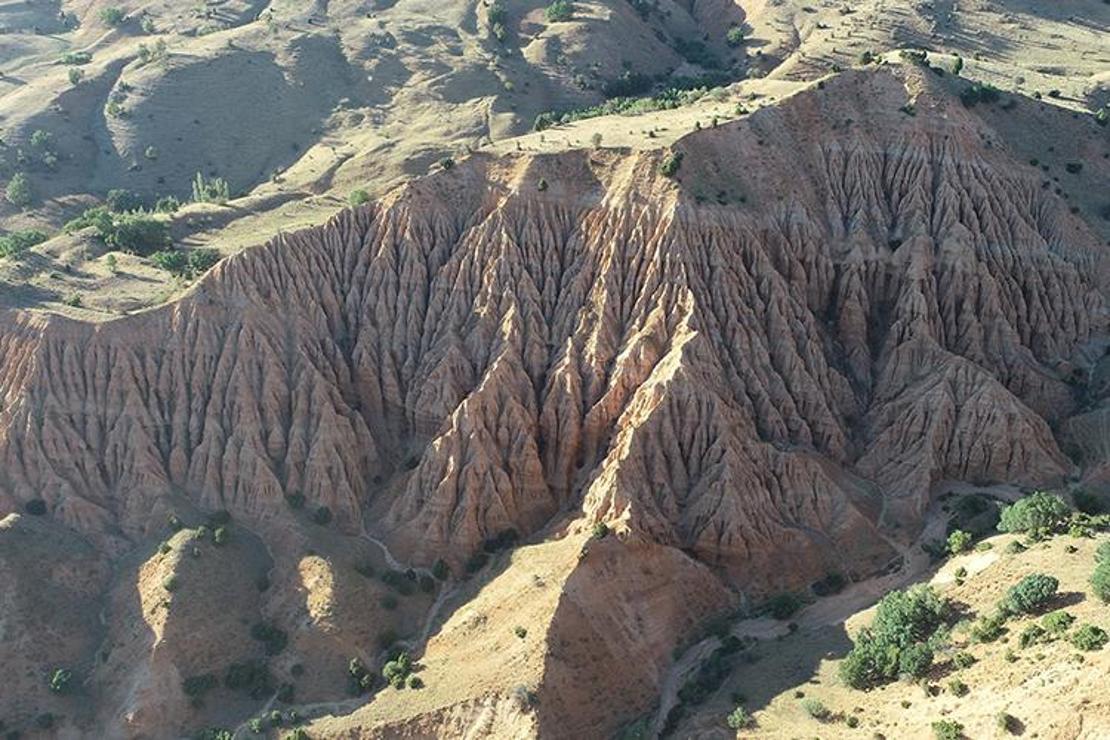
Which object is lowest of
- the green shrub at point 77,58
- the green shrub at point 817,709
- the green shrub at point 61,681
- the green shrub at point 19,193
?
the green shrub at point 61,681

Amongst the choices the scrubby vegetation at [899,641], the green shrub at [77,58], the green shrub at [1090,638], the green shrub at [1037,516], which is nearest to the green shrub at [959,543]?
the green shrub at [1037,516]

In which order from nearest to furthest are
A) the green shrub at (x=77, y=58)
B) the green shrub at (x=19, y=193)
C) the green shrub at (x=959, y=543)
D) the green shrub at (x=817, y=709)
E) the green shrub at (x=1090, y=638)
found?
the green shrub at (x=1090, y=638) → the green shrub at (x=817, y=709) → the green shrub at (x=959, y=543) → the green shrub at (x=19, y=193) → the green shrub at (x=77, y=58)

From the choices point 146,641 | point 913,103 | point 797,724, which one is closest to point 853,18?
point 913,103

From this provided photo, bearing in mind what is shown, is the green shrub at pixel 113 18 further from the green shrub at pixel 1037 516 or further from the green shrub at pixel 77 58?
the green shrub at pixel 1037 516

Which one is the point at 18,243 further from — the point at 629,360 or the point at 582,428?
the point at 629,360

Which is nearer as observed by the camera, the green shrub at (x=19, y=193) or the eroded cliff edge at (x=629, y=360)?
the eroded cliff edge at (x=629, y=360)

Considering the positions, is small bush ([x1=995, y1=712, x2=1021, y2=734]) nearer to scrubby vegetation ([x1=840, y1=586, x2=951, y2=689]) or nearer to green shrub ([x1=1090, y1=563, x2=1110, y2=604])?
scrubby vegetation ([x1=840, y1=586, x2=951, y2=689])

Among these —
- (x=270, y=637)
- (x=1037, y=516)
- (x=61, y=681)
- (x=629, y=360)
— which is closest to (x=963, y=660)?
(x=1037, y=516)

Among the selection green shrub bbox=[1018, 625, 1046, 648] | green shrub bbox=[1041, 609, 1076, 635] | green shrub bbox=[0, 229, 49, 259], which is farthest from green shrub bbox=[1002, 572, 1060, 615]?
green shrub bbox=[0, 229, 49, 259]
